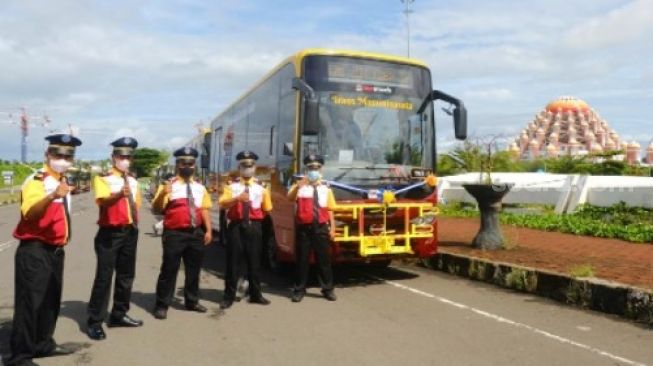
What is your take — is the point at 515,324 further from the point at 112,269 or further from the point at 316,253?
the point at 112,269

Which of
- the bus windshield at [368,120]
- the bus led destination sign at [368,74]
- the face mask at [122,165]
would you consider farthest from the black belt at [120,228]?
the bus led destination sign at [368,74]

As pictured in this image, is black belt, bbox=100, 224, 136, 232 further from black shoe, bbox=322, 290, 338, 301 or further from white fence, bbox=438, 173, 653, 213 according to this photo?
white fence, bbox=438, 173, 653, 213

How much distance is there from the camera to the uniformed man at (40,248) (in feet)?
16.2

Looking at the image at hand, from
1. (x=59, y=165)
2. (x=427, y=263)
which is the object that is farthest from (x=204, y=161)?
(x=59, y=165)

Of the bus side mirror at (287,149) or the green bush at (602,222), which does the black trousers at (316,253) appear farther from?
the green bush at (602,222)

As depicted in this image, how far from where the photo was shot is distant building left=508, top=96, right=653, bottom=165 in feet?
291

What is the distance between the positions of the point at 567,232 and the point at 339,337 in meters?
9.85

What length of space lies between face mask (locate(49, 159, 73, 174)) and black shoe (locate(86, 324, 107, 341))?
170cm

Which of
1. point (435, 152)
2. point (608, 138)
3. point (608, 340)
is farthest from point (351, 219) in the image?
point (608, 138)

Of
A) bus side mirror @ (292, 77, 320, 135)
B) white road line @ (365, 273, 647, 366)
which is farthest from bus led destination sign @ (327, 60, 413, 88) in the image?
white road line @ (365, 273, 647, 366)

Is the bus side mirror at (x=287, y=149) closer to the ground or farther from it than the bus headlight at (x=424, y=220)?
farther from it

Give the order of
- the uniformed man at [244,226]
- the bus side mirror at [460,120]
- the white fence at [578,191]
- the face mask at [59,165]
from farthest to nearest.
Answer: the white fence at [578,191], the bus side mirror at [460,120], the uniformed man at [244,226], the face mask at [59,165]

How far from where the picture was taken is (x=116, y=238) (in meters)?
6.21

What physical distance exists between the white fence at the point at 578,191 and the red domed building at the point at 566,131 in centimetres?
6532
